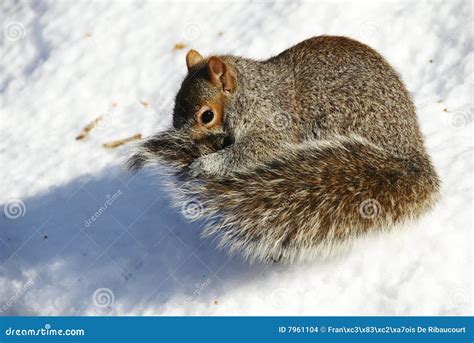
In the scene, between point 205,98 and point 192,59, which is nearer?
point 205,98

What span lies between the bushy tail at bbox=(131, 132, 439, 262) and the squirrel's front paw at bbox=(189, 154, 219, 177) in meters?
0.05

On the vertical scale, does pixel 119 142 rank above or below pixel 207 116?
below

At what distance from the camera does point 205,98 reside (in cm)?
286

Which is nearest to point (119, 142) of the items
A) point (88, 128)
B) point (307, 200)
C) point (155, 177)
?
point (88, 128)

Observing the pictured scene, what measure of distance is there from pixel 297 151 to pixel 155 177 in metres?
1.17

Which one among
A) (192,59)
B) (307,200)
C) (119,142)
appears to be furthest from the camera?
(119,142)

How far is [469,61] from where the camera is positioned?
3.94 metres

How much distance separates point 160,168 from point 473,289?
5.17 feet

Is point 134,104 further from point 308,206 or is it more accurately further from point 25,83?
point 308,206

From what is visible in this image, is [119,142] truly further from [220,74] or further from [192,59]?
[220,74]

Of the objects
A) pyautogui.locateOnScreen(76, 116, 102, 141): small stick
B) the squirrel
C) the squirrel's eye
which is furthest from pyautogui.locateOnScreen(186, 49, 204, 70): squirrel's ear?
pyautogui.locateOnScreen(76, 116, 102, 141): small stick

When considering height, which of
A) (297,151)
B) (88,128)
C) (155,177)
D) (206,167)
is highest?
(297,151)

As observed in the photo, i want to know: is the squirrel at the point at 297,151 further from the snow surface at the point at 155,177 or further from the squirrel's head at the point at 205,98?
the snow surface at the point at 155,177
